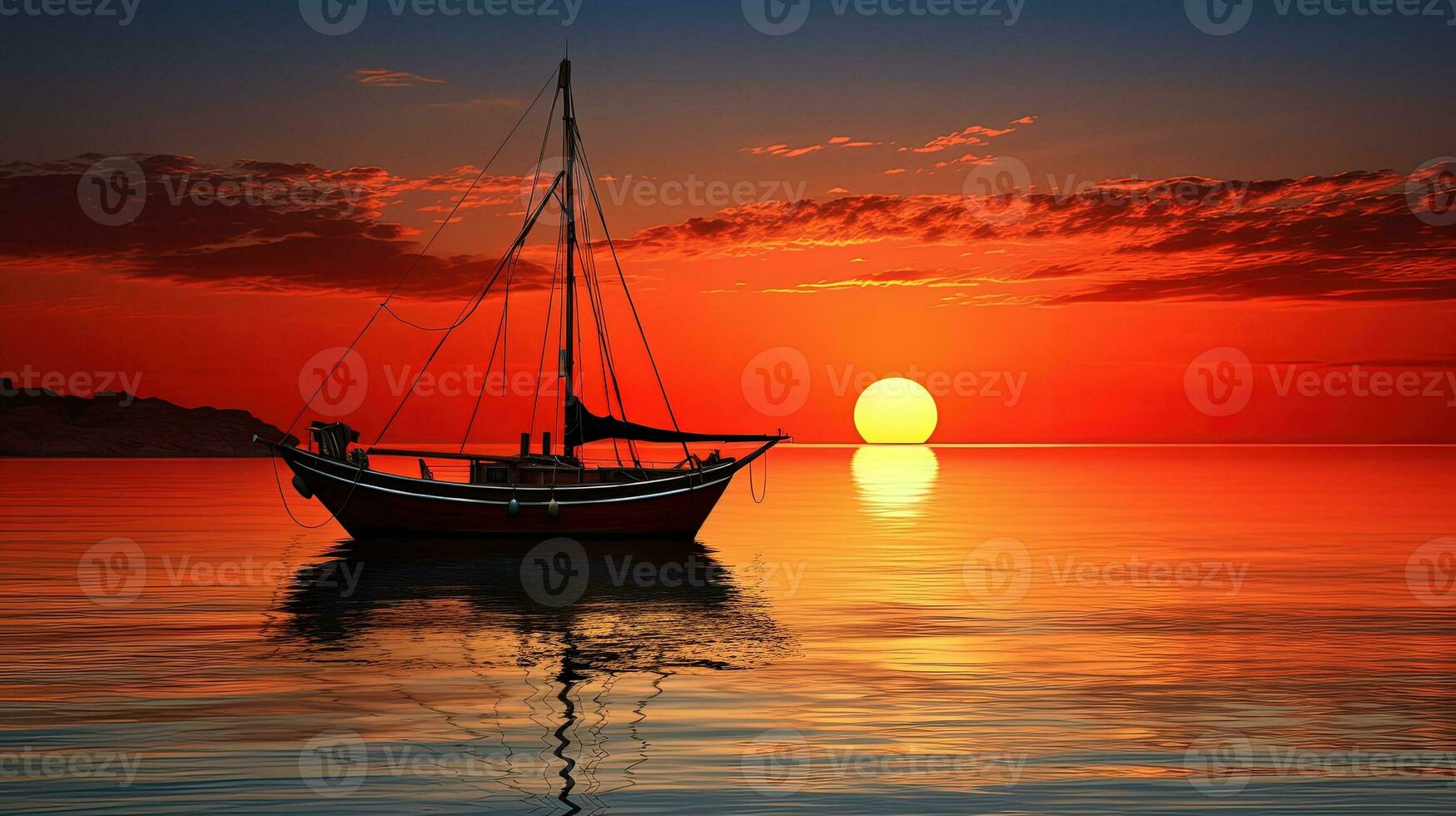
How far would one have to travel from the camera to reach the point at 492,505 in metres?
45.6

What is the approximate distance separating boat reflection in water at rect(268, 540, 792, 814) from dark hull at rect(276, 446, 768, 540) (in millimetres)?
1242

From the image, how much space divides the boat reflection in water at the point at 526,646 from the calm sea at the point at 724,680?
0.38ft

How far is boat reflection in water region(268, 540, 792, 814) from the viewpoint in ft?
52.1

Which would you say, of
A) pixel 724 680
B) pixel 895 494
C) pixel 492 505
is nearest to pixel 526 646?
pixel 724 680

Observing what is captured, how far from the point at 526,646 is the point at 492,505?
824 inches

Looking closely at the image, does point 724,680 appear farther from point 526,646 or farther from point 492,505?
point 492,505

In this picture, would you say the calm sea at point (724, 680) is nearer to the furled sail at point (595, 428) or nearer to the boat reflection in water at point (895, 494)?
the furled sail at point (595, 428)

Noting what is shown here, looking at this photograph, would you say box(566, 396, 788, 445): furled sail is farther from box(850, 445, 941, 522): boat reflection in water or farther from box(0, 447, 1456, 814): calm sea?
box(850, 445, 941, 522): boat reflection in water

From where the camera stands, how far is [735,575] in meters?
40.5

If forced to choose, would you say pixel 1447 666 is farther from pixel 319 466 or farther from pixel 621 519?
pixel 319 466

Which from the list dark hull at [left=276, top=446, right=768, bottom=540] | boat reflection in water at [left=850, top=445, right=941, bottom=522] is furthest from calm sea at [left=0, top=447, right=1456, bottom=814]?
boat reflection in water at [left=850, top=445, right=941, bottom=522]

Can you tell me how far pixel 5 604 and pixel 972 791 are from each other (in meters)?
26.5

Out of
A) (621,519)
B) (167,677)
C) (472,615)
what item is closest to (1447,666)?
(472,615)

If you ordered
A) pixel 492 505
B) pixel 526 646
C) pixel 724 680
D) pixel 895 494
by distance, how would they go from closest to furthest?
1. pixel 724 680
2. pixel 526 646
3. pixel 492 505
4. pixel 895 494
